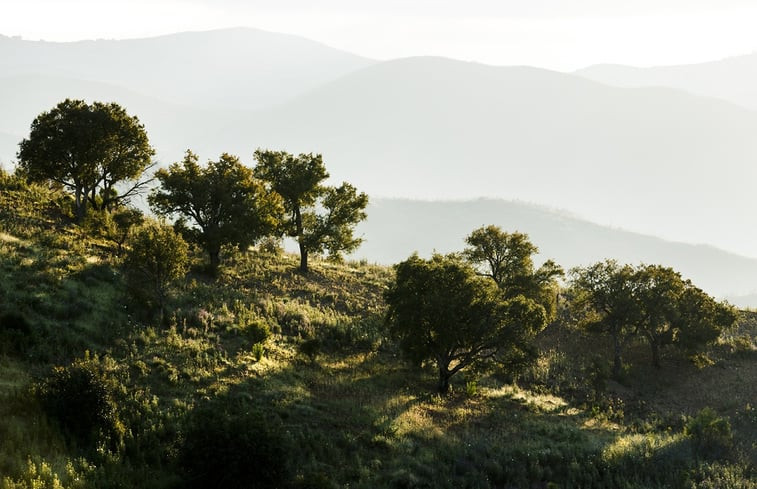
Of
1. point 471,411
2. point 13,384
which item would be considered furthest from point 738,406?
point 13,384

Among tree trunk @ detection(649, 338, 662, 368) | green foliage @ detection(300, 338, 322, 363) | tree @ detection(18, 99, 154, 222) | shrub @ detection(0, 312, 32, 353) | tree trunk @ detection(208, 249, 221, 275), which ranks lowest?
tree trunk @ detection(649, 338, 662, 368)

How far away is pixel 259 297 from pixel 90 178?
54.2 feet

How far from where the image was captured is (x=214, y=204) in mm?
39406

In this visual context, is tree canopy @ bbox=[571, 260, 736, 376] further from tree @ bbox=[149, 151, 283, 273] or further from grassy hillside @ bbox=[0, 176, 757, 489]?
tree @ bbox=[149, 151, 283, 273]

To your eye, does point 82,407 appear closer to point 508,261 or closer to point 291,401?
point 291,401

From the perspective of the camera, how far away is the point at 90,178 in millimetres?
38438

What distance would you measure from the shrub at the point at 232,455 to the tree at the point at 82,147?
29555 mm

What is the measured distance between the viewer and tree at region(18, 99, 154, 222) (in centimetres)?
3650

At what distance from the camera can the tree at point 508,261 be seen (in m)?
43.8

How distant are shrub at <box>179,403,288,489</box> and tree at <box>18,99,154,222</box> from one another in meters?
29.6

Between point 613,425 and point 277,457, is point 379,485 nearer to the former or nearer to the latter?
point 277,457

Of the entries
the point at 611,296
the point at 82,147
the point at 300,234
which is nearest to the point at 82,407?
the point at 82,147

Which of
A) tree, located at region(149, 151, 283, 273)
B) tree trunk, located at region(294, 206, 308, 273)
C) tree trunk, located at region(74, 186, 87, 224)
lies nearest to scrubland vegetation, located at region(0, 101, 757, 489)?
tree, located at region(149, 151, 283, 273)

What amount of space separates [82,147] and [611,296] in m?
41.9
